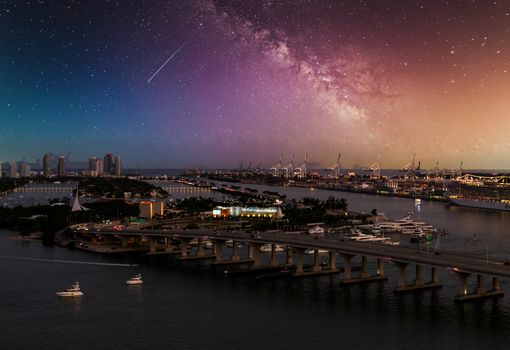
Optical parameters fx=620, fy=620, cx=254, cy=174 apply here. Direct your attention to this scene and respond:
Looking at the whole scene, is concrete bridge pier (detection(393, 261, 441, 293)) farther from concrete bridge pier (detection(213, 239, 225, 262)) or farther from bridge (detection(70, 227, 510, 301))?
concrete bridge pier (detection(213, 239, 225, 262))

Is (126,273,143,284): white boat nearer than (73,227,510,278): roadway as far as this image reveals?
No

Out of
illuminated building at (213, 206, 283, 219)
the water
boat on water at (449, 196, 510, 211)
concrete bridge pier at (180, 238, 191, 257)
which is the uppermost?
boat on water at (449, 196, 510, 211)

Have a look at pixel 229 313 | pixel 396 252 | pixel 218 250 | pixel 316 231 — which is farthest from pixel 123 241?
pixel 396 252

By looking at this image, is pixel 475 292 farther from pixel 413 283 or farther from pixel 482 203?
pixel 482 203

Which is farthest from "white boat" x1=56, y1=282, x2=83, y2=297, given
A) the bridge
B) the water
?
the bridge

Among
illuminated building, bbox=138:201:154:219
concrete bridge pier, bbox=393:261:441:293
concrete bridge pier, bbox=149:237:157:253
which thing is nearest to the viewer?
concrete bridge pier, bbox=393:261:441:293

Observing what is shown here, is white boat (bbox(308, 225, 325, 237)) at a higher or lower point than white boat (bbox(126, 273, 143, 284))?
higher

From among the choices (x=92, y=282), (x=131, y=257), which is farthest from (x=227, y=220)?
(x=92, y=282)
